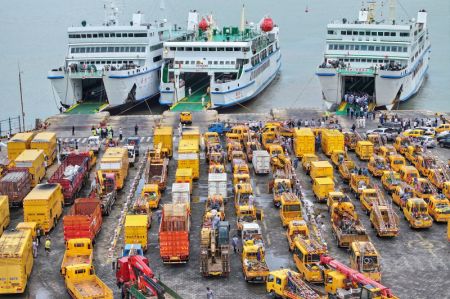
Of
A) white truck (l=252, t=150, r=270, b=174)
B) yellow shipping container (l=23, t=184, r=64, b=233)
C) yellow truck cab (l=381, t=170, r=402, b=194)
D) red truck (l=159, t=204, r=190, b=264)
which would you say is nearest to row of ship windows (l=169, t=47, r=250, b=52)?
white truck (l=252, t=150, r=270, b=174)

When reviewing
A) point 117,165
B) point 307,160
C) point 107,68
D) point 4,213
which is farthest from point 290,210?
point 107,68

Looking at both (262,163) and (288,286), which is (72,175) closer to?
(262,163)

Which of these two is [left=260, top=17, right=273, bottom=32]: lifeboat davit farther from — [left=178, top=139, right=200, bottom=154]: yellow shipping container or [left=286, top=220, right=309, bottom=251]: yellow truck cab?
[left=286, top=220, right=309, bottom=251]: yellow truck cab

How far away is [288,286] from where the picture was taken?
1117 inches

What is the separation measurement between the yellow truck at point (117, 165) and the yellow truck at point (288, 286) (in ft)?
58.1

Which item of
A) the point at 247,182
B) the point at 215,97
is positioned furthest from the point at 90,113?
the point at 247,182

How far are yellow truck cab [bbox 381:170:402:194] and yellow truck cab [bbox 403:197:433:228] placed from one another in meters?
4.63

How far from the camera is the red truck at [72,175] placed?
41781mm

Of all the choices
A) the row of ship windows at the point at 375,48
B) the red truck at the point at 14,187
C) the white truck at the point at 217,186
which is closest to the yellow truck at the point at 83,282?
the white truck at the point at 217,186

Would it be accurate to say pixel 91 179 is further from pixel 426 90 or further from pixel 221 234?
pixel 426 90

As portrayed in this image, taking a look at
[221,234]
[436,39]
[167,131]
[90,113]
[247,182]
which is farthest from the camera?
[436,39]

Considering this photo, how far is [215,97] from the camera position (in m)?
71.1

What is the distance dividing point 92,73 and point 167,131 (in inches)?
817

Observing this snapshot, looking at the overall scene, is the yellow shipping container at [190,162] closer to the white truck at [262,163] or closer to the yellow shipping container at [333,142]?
the white truck at [262,163]
